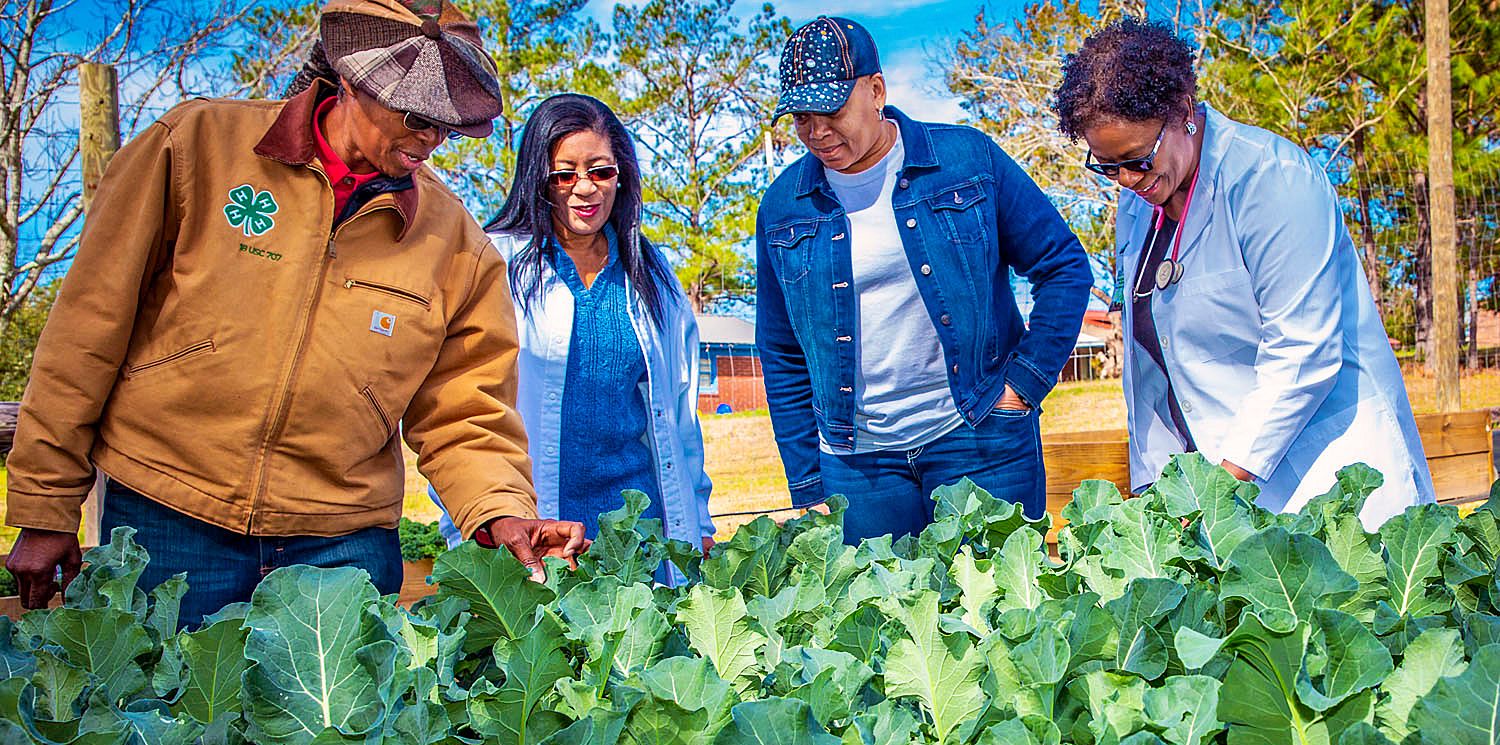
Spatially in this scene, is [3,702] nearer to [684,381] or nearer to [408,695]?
[408,695]

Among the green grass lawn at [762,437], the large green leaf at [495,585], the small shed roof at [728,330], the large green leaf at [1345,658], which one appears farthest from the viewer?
the small shed roof at [728,330]

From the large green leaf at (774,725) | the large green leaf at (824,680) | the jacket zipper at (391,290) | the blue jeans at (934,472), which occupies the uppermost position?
the jacket zipper at (391,290)

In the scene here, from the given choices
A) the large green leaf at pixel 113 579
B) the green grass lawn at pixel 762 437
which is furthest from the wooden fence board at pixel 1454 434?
the large green leaf at pixel 113 579

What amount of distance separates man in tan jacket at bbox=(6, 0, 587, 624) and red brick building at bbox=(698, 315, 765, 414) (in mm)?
14391

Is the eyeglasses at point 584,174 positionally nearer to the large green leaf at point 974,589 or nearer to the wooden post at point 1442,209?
the large green leaf at point 974,589

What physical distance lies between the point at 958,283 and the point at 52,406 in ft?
6.03

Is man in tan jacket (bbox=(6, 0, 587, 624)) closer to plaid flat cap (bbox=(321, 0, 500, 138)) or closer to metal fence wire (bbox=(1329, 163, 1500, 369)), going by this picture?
plaid flat cap (bbox=(321, 0, 500, 138))

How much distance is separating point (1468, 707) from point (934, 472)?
182 cm

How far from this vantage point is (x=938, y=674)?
1006mm

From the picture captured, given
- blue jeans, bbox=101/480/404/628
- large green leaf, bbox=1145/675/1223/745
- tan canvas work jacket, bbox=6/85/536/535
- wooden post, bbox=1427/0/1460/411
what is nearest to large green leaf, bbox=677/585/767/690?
large green leaf, bbox=1145/675/1223/745

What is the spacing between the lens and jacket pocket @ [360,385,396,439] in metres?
2.03

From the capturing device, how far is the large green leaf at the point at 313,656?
3.10 ft

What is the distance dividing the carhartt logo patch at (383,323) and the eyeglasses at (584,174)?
Answer: 0.87 metres

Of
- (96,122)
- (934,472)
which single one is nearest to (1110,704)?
(934,472)
